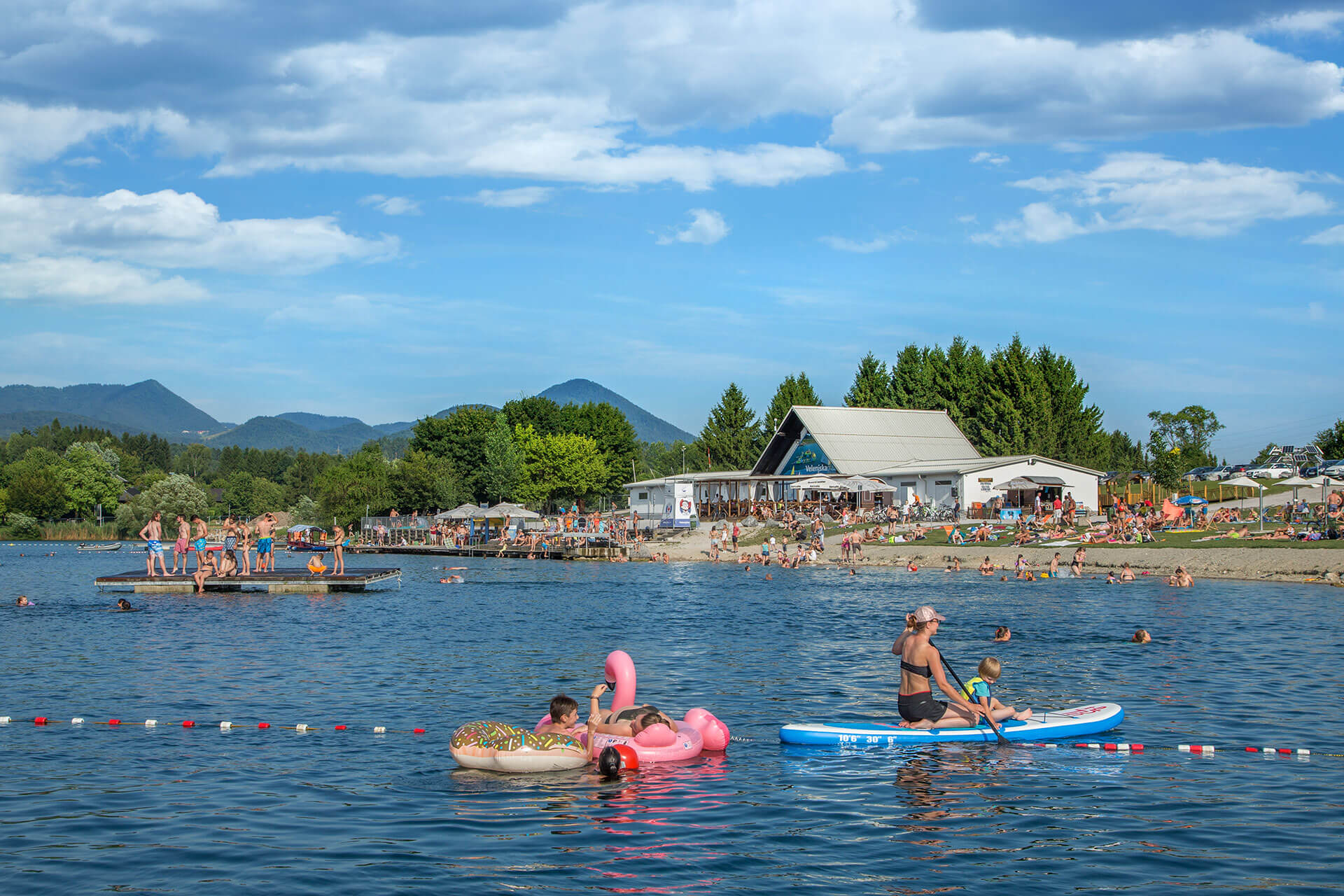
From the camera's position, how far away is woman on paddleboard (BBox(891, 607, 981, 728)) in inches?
552

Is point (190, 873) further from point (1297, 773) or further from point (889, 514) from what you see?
point (889, 514)

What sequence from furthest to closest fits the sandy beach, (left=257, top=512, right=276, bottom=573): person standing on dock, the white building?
1. the white building
2. (left=257, top=512, right=276, bottom=573): person standing on dock
3. the sandy beach

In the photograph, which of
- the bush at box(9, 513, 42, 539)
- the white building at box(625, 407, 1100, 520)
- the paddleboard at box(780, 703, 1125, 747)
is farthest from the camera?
the bush at box(9, 513, 42, 539)

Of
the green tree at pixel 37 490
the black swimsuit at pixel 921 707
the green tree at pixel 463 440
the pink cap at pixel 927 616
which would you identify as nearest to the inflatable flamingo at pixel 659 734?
the black swimsuit at pixel 921 707

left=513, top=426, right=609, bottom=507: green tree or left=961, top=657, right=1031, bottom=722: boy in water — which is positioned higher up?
left=513, top=426, right=609, bottom=507: green tree

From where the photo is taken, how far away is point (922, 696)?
14391 mm

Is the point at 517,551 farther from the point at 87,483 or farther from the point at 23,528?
the point at 87,483

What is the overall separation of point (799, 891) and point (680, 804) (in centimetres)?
288

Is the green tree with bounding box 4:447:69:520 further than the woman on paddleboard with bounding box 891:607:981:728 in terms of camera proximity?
Yes

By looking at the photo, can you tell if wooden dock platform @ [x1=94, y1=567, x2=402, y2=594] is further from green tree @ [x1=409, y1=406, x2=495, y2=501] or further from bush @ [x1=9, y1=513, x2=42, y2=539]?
bush @ [x1=9, y1=513, x2=42, y2=539]

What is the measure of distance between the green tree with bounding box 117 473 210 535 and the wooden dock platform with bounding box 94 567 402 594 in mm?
78069

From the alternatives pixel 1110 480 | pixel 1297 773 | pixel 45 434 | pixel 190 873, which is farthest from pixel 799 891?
pixel 45 434

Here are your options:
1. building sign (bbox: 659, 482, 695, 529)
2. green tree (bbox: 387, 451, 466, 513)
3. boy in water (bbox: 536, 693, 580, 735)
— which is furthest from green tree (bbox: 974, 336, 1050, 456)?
boy in water (bbox: 536, 693, 580, 735)

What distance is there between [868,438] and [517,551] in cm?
2501
